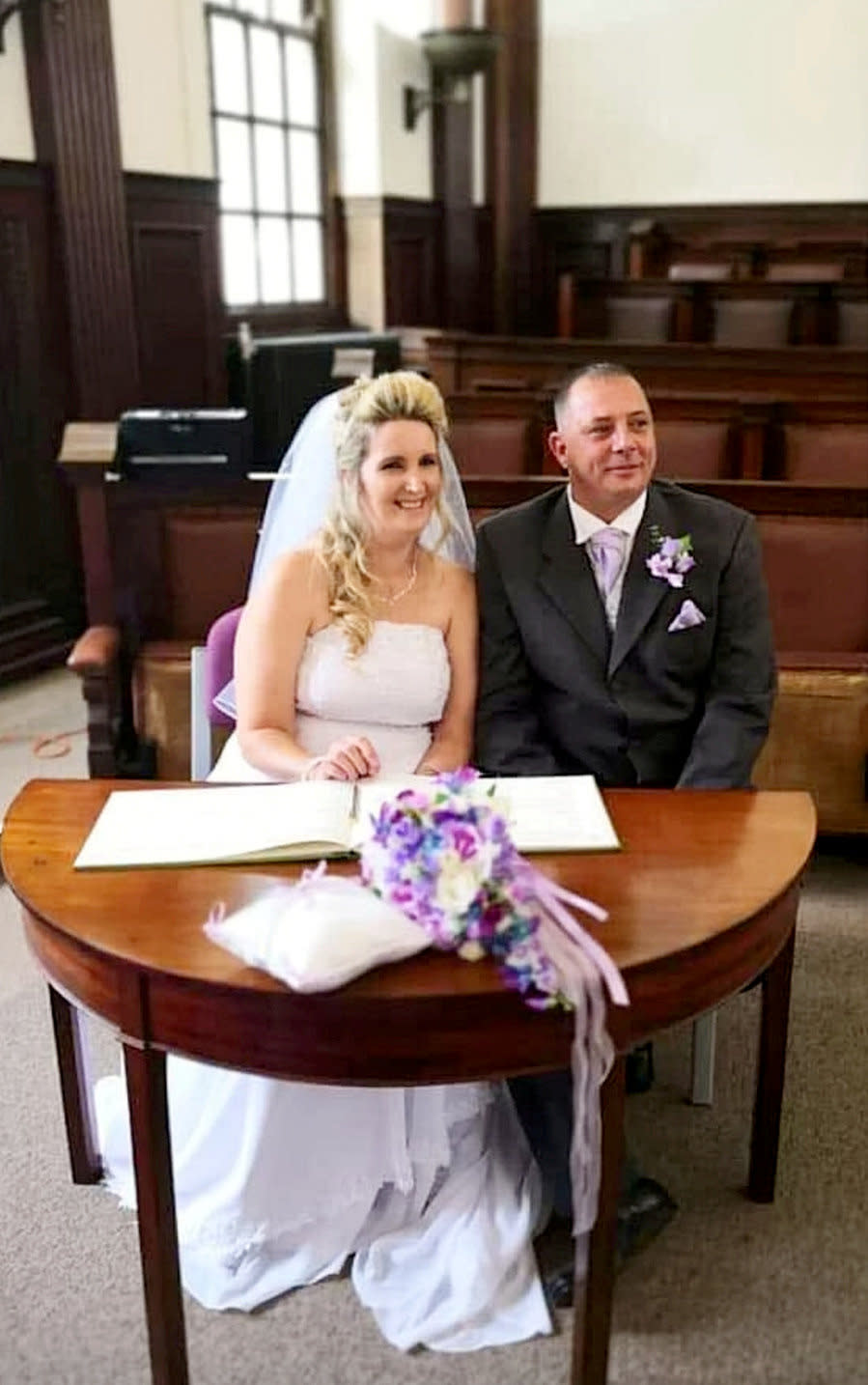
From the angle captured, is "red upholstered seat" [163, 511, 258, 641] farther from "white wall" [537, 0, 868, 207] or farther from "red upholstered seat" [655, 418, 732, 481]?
"white wall" [537, 0, 868, 207]

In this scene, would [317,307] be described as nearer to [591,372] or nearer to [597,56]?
[597,56]

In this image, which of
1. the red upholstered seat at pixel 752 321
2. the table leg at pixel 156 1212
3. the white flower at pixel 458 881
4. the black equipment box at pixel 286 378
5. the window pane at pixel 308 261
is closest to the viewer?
the white flower at pixel 458 881

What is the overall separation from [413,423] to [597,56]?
7272mm

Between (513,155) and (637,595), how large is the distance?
23.0 feet

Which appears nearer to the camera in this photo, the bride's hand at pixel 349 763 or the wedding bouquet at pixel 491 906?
the wedding bouquet at pixel 491 906

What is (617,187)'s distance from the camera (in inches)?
342

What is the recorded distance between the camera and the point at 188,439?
3734 mm

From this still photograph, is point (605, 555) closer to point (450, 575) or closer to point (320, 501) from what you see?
point (450, 575)

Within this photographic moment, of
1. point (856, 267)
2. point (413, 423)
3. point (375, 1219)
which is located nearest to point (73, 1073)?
point (375, 1219)

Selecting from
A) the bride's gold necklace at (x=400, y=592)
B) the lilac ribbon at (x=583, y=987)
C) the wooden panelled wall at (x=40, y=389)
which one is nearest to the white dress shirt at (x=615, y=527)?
the bride's gold necklace at (x=400, y=592)

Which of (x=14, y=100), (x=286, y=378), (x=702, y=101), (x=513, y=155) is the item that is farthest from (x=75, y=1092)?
(x=702, y=101)

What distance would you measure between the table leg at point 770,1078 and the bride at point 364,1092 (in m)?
0.35

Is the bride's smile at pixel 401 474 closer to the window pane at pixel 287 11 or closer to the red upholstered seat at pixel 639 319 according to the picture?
the red upholstered seat at pixel 639 319

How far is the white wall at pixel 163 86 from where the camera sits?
5457mm
